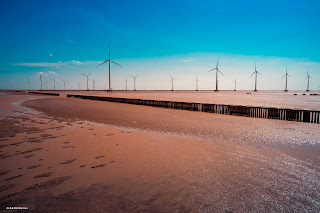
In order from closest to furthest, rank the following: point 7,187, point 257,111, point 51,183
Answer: point 7,187 → point 51,183 → point 257,111

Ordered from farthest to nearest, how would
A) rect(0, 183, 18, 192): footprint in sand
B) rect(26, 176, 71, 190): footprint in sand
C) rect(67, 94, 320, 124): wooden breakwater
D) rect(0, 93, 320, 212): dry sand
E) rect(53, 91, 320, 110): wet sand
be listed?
rect(53, 91, 320, 110): wet sand → rect(67, 94, 320, 124): wooden breakwater → rect(26, 176, 71, 190): footprint in sand → rect(0, 183, 18, 192): footprint in sand → rect(0, 93, 320, 212): dry sand

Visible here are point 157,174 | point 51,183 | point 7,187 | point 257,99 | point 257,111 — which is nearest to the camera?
point 7,187

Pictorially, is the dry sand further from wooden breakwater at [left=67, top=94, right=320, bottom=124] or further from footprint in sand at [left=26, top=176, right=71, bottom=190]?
wooden breakwater at [left=67, top=94, right=320, bottom=124]

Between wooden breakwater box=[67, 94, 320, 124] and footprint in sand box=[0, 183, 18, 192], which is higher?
wooden breakwater box=[67, 94, 320, 124]

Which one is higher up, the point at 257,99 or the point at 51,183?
the point at 257,99

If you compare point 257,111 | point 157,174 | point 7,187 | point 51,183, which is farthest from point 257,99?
point 7,187

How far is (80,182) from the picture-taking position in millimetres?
4957

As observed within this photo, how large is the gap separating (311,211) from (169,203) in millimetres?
3011

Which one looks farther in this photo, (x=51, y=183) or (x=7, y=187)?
(x=51, y=183)

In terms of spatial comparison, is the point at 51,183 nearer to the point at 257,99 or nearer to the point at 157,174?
the point at 157,174

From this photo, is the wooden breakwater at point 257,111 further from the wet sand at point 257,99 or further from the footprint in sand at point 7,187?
the footprint in sand at point 7,187

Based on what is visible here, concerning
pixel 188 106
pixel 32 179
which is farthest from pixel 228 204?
pixel 188 106

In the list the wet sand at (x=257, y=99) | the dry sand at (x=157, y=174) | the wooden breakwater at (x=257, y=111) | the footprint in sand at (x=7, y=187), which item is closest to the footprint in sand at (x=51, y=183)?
the dry sand at (x=157, y=174)

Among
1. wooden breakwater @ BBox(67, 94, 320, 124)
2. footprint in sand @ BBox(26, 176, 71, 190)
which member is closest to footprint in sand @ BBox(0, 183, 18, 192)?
footprint in sand @ BBox(26, 176, 71, 190)
